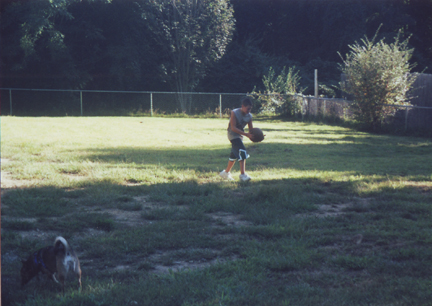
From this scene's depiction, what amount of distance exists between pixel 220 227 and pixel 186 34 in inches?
1037

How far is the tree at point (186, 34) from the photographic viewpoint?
30203 mm

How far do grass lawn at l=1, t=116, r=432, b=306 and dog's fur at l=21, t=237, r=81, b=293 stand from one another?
13 cm

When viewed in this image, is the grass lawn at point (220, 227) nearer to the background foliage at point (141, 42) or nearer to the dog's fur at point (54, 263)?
the dog's fur at point (54, 263)

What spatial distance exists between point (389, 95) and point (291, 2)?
74.6ft

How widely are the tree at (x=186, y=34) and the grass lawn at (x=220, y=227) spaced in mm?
20663

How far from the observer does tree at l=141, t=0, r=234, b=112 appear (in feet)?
99.1

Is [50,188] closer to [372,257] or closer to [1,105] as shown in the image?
[372,257]

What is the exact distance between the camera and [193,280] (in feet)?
12.8

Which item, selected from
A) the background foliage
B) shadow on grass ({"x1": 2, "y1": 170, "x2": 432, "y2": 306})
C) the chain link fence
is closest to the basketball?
shadow on grass ({"x1": 2, "y1": 170, "x2": 432, "y2": 306})

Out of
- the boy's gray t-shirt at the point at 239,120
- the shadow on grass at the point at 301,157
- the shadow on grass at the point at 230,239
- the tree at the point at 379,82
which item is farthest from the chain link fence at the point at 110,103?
the shadow on grass at the point at 230,239

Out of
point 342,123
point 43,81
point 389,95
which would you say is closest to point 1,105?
point 43,81

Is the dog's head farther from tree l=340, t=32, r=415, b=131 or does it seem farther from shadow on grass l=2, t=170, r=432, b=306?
tree l=340, t=32, r=415, b=131

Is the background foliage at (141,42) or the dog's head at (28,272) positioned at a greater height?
the background foliage at (141,42)

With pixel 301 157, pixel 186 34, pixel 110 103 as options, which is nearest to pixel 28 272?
pixel 301 157
